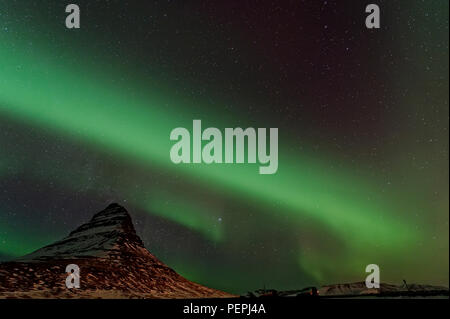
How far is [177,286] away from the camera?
3319cm

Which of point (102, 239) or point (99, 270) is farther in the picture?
point (102, 239)

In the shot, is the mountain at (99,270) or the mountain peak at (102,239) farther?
the mountain peak at (102,239)

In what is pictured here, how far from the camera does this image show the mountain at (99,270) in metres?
23.6

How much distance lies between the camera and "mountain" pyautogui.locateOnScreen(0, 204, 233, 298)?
2360 cm

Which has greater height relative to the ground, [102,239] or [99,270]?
[102,239]

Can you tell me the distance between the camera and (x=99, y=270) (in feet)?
A: 107

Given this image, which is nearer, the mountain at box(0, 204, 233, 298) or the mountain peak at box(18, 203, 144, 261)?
the mountain at box(0, 204, 233, 298)

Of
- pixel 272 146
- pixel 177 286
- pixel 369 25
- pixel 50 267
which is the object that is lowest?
pixel 177 286
